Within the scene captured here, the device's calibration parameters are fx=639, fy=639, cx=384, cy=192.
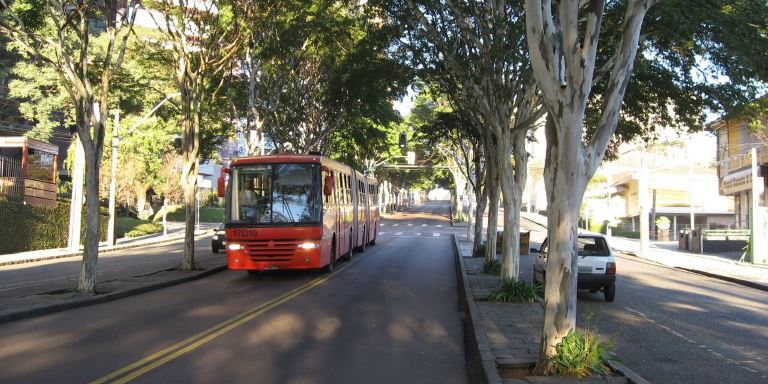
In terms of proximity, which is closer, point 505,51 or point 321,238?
point 505,51

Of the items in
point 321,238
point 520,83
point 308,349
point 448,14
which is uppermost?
point 448,14

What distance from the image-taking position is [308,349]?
28.0 ft

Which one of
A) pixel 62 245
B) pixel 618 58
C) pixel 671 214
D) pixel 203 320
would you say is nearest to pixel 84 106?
pixel 203 320

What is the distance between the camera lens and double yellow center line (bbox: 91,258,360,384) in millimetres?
6844

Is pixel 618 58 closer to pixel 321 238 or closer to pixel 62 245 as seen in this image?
pixel 321 238

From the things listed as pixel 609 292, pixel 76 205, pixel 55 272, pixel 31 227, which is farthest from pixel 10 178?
pixel 609 292

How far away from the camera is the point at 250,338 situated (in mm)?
9117

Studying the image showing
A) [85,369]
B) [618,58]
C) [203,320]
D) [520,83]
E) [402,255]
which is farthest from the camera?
[402,255]

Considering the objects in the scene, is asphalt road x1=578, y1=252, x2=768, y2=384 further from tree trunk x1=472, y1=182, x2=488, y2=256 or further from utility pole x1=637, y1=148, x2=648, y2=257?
utility pole x1=637, y1=148, x2=648, y2=257

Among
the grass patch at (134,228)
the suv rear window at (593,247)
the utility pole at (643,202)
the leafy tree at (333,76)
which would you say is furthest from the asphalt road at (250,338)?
the grass patch at (134,228)

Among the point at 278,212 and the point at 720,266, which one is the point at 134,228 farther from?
the point at 720,266

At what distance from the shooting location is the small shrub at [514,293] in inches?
495

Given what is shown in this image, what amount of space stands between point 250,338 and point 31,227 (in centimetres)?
2464

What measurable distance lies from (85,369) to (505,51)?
1018cm
